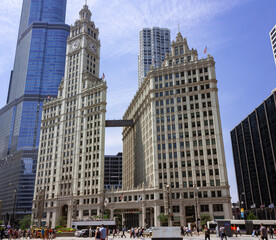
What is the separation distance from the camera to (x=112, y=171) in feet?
630

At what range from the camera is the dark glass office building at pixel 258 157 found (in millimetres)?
114438

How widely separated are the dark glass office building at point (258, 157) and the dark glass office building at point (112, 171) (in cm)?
7892

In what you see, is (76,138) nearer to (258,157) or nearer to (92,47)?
(92,47)

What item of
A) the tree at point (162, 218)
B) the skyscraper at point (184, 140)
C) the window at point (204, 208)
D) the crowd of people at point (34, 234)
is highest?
the skyscraper at point (184, 140)

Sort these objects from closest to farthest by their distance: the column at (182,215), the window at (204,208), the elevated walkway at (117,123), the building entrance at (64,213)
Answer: the window at (204,208)
the column at (182,215)
the building entrance at (64,213)
the elevated walkway at (117,123)

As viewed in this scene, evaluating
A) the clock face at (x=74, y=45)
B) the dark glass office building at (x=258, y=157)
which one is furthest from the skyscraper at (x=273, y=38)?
the clock face at (x=74, y=45)

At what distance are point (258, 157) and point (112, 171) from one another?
99.6 meters

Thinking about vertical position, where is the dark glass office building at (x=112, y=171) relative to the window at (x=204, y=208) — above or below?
above

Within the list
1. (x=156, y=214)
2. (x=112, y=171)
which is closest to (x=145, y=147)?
(x=156, y=214)

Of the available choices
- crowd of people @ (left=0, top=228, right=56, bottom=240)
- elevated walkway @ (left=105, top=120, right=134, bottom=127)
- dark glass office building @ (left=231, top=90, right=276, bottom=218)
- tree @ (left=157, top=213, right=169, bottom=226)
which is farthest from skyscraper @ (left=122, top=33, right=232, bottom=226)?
crowd of people @ (left=0, top=228, right=56, bottom=240)

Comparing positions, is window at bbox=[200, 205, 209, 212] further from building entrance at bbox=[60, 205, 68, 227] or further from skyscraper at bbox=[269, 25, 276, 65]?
skyscraper at bbox=[269, 25, 276, 65]

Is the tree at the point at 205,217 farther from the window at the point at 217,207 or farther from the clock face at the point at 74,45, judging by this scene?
the clock face at the point at 74,45

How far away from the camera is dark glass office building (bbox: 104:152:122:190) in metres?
188

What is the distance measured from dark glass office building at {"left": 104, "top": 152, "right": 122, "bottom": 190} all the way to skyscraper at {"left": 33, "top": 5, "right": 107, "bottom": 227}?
74938mm
